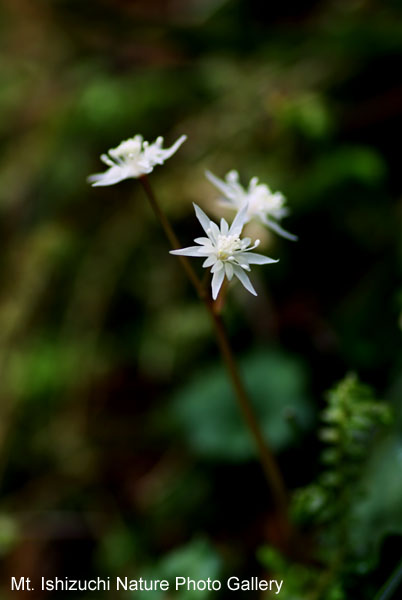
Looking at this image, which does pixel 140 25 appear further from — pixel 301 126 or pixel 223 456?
pixel 223 456

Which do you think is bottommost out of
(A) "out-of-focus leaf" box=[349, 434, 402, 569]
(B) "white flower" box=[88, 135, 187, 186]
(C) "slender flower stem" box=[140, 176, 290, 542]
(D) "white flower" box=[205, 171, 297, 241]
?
(A) "out-of-focus leaf" box=[349, 434, 402, 569]

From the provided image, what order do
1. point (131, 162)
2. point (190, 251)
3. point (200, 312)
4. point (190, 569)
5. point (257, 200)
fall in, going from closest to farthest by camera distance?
point (190, 251) < point (131, 162) < point (257, 200) < point (190, 569) < point (200, 312)

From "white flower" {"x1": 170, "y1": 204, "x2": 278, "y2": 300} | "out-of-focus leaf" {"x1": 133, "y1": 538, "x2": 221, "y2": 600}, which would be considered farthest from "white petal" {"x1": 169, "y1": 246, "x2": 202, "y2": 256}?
"out-of-focus leaf" {"x1": 133, "y1": 538, "x2": 221, "y2": 600}

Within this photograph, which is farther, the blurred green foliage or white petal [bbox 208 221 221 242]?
the blurred green foliage

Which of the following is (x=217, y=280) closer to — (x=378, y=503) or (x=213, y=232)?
(x=213, y=232)

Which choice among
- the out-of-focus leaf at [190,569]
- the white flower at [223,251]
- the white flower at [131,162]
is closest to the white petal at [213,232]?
the white flower at [223,251]

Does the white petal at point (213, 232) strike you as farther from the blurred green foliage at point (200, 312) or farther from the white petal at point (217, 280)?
the blurred green foliage at point (200, 312)

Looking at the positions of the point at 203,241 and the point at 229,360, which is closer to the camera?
the point at 203,241

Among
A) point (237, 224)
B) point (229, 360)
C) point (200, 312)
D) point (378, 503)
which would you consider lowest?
point (378, 503)

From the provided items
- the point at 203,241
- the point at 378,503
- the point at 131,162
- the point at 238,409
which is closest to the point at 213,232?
the point at 203,241

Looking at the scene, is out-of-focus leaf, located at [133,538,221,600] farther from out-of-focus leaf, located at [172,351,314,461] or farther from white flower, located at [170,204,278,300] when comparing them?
white flower, located at [170,204,278,300]

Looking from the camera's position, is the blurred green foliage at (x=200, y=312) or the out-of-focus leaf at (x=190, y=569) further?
the blurred green foliage at (x=200, y=312)
